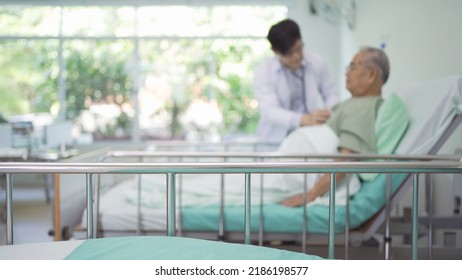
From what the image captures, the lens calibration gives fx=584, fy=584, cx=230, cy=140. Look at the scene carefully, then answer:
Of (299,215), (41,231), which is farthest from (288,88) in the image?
(41,231)

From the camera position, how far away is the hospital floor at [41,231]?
2531 mm

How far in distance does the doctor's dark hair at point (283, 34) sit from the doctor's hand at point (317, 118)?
1.35 ft

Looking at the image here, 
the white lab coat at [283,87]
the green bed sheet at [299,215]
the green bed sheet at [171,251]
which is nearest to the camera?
the green bed sheet at [171,251]

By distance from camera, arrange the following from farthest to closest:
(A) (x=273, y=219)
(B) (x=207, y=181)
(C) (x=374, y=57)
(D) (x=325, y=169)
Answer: (B) (x=207, y=181), (C) (x=374, y=57), (A) (x=273, y=219), (D) (x=325, y=169)

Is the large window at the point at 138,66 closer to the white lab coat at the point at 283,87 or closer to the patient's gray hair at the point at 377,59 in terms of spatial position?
the white lab coat at the point at 283,87

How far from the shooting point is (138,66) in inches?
283

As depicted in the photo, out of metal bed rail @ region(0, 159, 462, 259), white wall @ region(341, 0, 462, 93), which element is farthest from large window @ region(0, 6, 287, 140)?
metal bed rail @ region(0, 159, 462, 259)

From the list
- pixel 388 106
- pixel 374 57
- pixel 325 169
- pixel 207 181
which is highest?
pixel 374 57

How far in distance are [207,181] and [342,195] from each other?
783 millimetres

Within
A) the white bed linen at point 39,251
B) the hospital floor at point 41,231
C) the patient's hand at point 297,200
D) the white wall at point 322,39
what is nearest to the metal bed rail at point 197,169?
the white bed linen at point 39,251

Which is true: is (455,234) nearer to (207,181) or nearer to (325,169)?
(207,181)
